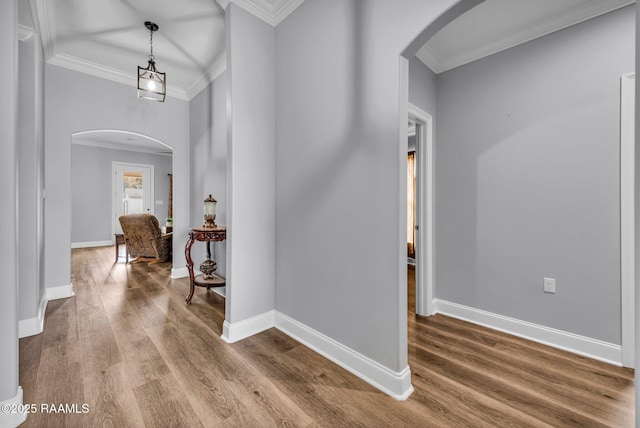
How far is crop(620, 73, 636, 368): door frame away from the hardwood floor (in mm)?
215

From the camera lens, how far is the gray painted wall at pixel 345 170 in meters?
1.58

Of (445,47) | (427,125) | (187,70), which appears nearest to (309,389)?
(427,125)

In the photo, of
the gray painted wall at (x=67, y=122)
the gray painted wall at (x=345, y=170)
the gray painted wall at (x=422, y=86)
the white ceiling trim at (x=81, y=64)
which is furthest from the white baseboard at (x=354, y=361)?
the white ceiling trim at (x=81, y=64)

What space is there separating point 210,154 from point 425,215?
9.25 ft

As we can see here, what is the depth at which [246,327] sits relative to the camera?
89.1 inches

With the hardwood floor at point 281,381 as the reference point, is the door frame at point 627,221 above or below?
above

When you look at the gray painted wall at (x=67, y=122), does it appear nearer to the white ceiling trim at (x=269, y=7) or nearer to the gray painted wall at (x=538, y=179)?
the white ceiling trim at (x=269, y=7)

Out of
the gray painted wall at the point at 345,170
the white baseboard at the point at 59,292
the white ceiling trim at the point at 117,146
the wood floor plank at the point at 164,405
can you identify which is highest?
the white ceiling trim at the point at 117,146

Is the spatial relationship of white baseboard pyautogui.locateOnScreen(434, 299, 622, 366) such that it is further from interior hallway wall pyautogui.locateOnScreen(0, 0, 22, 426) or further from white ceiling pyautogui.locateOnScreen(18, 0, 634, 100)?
interior hallway wall pyautogui.locateOnScreen(0, 0, 22, 426)

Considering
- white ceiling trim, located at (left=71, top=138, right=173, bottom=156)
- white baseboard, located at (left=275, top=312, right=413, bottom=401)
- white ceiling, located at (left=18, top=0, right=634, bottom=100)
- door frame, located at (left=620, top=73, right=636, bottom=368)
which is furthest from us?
white ceiling trim, located at (left=71, top=138, right=173, bottom=156)

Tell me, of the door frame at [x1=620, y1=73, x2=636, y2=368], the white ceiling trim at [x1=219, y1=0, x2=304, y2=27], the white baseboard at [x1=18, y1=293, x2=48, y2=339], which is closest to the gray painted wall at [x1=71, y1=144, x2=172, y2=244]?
the white baseboard at [x1=18, y1=293, x2=48, y2=339]

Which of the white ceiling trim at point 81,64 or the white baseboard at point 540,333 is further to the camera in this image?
the white ceiling trim at point 81,64

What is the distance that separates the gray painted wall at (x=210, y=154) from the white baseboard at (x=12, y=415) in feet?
7.04

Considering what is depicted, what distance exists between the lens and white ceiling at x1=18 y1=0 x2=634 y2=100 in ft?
6.78
